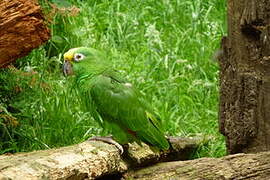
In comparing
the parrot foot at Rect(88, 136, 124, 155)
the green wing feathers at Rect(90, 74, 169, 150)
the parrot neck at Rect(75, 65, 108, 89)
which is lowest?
the parrot foot at Rect(88, 136, 124, 155)

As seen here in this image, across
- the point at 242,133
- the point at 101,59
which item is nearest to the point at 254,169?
the point at 242,133

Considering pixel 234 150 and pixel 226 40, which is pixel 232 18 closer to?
pixel 226 40

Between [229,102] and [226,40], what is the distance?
372 millimetres

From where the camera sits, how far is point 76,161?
9.97 feet

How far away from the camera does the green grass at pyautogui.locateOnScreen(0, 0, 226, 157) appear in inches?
184

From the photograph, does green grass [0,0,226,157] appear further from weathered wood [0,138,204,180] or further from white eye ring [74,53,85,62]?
white eye ring [74,53,85,62]

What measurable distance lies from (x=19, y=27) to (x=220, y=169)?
1390 millimetres

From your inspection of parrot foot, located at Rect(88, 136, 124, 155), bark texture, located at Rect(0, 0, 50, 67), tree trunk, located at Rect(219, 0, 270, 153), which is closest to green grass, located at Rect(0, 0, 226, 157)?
tree trunk, located at Rect(219, 0, 270, 153)

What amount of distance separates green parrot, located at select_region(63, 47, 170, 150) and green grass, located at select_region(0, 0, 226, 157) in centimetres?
100

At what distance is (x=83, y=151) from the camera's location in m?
3.19

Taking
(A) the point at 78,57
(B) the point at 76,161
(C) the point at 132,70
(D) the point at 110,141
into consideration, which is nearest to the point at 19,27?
(A) the point at 78,57

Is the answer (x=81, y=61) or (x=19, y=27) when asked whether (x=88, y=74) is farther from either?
(x=19, y=27)

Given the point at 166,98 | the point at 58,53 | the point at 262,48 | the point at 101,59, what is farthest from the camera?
the point at 58,53

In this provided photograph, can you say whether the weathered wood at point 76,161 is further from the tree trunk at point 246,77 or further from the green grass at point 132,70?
the green grass at point 132,70
